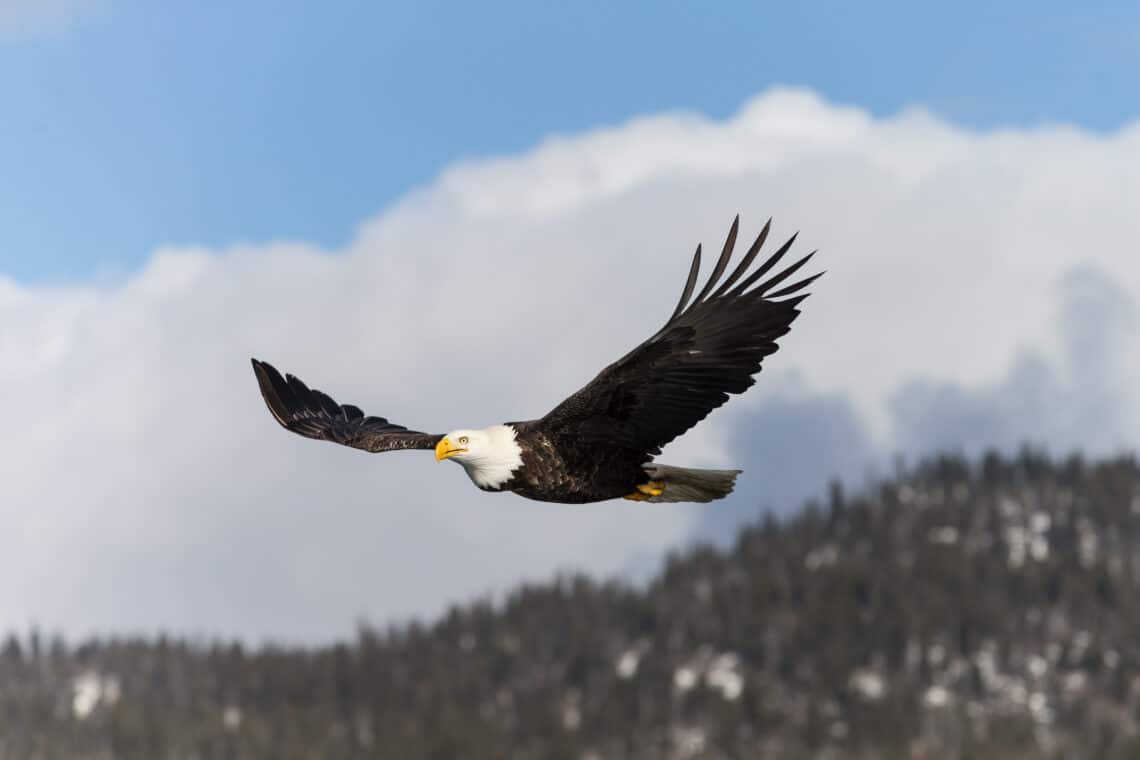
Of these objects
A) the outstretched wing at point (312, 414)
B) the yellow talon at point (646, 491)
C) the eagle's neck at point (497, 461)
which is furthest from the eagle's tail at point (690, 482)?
the outstretched wing at point (312, 414)

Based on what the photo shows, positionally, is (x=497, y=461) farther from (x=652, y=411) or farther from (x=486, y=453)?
(x=652, y=411)

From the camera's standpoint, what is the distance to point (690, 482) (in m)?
18.1

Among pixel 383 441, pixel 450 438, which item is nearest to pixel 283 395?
pixel 383 441

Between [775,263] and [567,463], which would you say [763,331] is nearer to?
[775,263]

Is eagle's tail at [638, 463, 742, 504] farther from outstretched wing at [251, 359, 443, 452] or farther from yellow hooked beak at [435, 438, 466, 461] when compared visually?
outstretched wing at [251, 359, 443, 452]

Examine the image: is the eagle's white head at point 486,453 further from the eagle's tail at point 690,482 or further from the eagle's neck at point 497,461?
the eagle's tail at point 690,482

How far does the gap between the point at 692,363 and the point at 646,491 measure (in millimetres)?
1657

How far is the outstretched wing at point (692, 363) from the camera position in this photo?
1644 centimetres

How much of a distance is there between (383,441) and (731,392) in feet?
15.9

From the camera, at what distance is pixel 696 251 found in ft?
53.6

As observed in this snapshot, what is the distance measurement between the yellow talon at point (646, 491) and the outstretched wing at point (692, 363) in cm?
70

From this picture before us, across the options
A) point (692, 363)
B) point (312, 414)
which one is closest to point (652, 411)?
point (692, 363)

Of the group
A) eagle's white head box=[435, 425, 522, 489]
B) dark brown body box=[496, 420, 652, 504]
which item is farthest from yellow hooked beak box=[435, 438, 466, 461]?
dark brown body box=[496, 420, 652, 504]

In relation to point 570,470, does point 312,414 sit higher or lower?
higher
